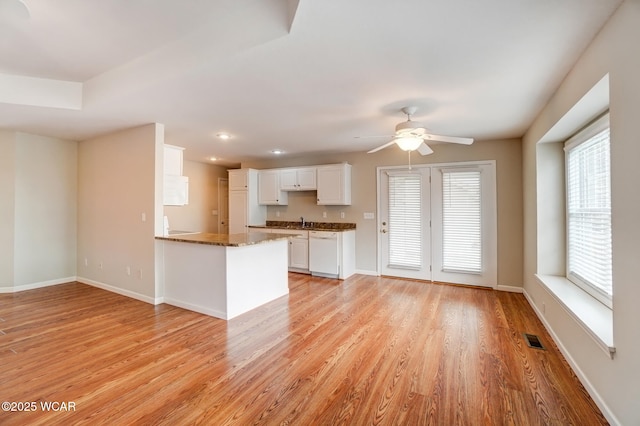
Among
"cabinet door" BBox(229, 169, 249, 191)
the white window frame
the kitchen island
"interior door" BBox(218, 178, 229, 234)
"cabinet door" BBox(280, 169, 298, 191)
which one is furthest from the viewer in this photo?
"interior door" BBox(218, 178, 229, 234)

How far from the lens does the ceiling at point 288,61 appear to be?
1.79 metres

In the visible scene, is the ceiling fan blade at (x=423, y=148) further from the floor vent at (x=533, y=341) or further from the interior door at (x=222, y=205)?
the interior door at (x=222, y=205)

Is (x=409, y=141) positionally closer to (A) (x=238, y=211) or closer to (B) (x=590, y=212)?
(B) (x=590, y=212)

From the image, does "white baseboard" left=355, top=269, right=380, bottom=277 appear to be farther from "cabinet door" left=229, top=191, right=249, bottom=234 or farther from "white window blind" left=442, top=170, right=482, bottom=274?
"cabinet door" left=229, top=191, right=249, bottom=234

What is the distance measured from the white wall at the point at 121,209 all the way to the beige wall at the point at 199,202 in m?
1.72

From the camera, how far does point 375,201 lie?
5.57m

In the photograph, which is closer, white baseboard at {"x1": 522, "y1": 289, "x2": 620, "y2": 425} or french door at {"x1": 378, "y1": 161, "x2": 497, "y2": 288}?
white baseboard at {"x1": 522, "y1": 289, "x2": 620, "y2": 425}

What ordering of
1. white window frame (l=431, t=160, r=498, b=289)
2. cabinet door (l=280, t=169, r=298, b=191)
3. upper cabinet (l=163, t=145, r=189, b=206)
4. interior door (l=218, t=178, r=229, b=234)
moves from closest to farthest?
upper cabinet (l=163, t=145, r=189, b=206), white window frame (l=431, t=160, r=498, b=289), cabinet door (l=280, t=169, r=298, b=191), interior door (l=218, t=178, r=229, b=234)

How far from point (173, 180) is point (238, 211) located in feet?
7.74

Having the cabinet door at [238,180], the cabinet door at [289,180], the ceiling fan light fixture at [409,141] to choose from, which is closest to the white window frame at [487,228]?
the ceiling fan light fixture at [409,141]

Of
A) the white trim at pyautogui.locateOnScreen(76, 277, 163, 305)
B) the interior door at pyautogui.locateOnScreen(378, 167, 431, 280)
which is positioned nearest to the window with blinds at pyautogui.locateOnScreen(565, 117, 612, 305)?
the interior door at pyautogui.locateOnScreen(378, 167, 431, 280)

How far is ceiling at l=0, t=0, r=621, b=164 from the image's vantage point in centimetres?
179

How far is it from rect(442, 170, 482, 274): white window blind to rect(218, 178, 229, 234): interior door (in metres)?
5.45

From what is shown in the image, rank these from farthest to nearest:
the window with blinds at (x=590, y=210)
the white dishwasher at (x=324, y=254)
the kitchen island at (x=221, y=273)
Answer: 1. the white dishwasher at (x=324, y=254)
2. the kitchen island at (x=221, y=273)
3. the window with blinds at (x=590, y=210)
